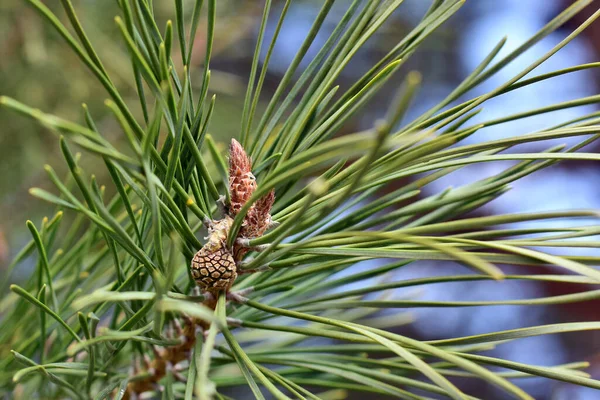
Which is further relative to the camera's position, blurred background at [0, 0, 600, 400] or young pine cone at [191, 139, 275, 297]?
blurred background at [0, 0, 600, 400]

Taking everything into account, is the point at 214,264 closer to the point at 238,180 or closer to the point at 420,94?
the point at 238,180

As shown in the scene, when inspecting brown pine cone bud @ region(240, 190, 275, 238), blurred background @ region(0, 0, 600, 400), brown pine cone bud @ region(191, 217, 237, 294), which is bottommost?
brown pine cone bud @ region(191, 217, 237, 294)

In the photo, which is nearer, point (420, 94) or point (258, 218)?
point (258, 218)

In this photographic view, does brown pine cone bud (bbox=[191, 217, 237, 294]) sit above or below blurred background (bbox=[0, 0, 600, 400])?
below

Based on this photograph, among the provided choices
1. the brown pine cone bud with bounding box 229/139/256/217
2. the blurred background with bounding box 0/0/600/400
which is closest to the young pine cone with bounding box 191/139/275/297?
the brown pine cone bud with bounding box 229/139/256/217

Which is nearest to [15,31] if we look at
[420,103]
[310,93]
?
[310,93]

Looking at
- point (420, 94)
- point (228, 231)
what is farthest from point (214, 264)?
point (420, 94)

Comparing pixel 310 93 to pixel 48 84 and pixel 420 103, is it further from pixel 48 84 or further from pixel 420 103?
pixel 420 103

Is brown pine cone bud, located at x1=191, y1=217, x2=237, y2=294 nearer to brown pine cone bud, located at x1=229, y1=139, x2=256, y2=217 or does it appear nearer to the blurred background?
brown pine cone bud, located at x1=229, y1=139, x2=256, y2=217

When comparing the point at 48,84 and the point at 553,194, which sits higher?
the point at 553,194
